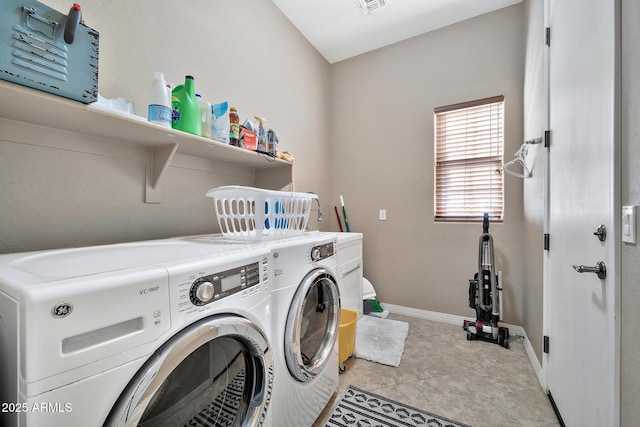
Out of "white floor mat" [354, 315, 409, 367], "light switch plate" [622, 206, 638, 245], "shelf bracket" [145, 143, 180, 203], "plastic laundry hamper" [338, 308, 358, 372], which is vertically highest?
"shelf bracket" [145, 143, 180, 203]

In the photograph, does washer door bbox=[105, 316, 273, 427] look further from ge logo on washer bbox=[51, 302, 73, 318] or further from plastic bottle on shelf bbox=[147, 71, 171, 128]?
plastic bottle on shelf bbox=[147, 71, 171, 128]

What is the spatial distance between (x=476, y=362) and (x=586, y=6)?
2075 millimetres

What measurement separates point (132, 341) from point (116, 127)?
946 mm

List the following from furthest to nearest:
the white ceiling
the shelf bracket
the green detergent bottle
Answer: the white ceiling, the shelf bracket, the green detergent bottle

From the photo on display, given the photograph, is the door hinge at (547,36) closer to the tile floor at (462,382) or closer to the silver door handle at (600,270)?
the silver door handle at (600,270)

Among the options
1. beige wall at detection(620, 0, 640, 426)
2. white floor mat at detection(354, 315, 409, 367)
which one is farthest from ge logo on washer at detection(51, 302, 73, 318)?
white floor mat at detection(354, 315, 409, 367)

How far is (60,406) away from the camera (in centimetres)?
43

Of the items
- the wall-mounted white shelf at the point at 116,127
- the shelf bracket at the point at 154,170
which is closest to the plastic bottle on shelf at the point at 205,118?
the wall-mounted white shelf at the point at 116,127

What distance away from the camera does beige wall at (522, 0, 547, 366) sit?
64.2 inches

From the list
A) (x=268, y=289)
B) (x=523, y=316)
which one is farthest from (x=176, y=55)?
(x=523, y=316)

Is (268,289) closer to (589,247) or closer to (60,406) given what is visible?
(60,406)

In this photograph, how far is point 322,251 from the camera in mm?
1289

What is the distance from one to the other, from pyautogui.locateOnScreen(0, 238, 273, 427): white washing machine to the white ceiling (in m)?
2.44

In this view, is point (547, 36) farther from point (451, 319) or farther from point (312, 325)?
point (451, 319)
